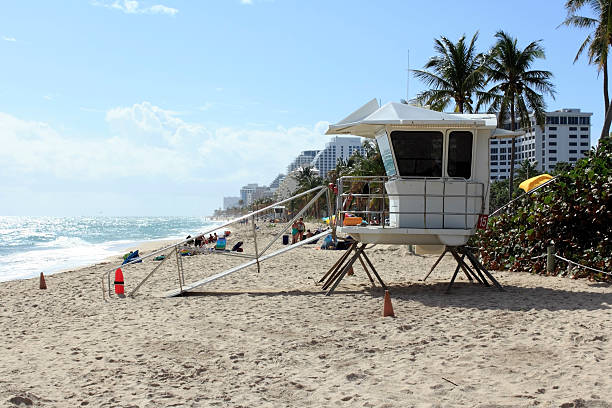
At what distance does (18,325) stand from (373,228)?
274 inches

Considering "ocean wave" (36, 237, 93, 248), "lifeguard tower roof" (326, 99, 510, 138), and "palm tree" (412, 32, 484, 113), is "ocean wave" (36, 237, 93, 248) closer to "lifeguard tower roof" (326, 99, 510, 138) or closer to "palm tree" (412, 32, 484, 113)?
"palm tree" (412, 32, 484, 113)

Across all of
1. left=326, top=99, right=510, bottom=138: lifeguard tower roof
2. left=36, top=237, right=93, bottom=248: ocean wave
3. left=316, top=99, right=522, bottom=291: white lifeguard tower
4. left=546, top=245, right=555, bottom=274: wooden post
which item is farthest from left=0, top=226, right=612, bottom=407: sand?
left=36, top=237, right=93, bottom=248: ocean wave

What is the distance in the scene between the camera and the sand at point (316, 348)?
636 centimetres

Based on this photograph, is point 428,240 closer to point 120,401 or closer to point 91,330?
point 91,330

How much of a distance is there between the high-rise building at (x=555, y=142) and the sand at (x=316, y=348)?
18153cm

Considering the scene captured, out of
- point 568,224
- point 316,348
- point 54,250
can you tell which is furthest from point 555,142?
point 316,348

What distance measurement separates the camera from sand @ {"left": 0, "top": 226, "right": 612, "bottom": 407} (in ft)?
20.9

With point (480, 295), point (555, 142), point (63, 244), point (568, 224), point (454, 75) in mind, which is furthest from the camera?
point (555, 142)

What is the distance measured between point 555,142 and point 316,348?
194474 mm

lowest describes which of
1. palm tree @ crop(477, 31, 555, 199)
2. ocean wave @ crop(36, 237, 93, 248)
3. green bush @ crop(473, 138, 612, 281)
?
ocean wave @ crop(36, 237, 93, 248)

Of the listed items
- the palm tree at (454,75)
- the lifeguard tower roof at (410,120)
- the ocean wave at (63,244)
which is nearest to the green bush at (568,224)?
the lifeguard tower roof at (410,120)

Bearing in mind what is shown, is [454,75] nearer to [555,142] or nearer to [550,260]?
[550,260]

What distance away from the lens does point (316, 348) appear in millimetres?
8242

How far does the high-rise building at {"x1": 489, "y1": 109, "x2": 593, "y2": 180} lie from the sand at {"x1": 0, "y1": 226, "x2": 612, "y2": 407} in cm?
18153
